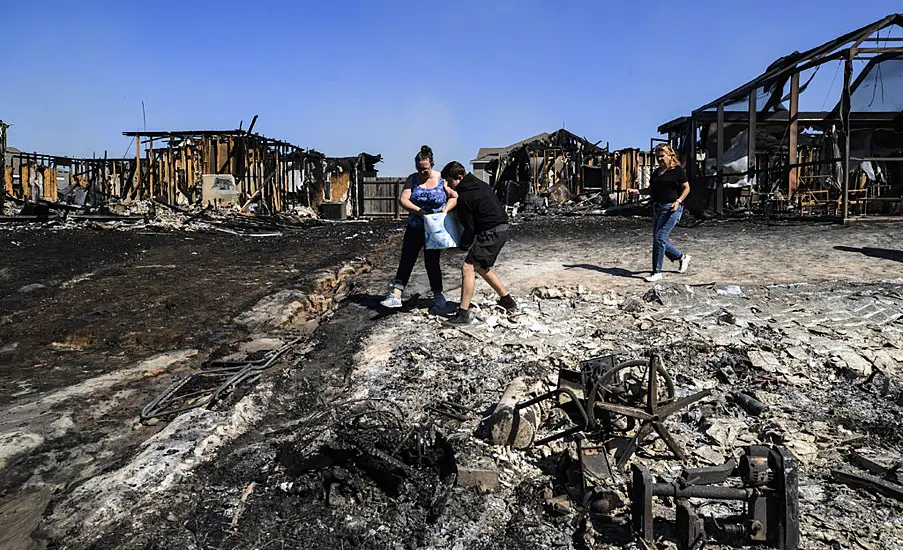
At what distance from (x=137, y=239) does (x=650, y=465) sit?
1350 centimetres

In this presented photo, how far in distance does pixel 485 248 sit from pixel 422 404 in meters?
2.04

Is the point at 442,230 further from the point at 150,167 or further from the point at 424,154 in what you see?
the point at 150,167

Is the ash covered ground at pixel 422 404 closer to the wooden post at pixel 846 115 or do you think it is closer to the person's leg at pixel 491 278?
the person's leg at pixel 491 278

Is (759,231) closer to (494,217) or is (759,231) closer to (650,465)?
(494,217)

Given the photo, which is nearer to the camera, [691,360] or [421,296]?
[691,360]

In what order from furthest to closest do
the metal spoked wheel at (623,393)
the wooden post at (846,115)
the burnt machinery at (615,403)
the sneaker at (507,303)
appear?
1. the wooden post at (846,115)
2. the sneaker at (507,303)
3. the metal spoked wheel at (623,393)
4. the burnt machinery at (615,403)

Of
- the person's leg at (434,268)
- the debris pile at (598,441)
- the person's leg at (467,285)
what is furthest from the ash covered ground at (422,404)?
the person's leg at (434,268)

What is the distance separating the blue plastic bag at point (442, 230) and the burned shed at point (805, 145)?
9.10m

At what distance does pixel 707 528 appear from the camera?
2.93m

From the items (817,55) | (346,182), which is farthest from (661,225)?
(346,182)

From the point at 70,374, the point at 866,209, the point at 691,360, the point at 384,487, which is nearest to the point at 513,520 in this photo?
the point at 384,487

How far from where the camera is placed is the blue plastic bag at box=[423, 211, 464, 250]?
20.3ft

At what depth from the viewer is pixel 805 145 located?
18.1m

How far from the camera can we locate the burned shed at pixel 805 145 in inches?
534
